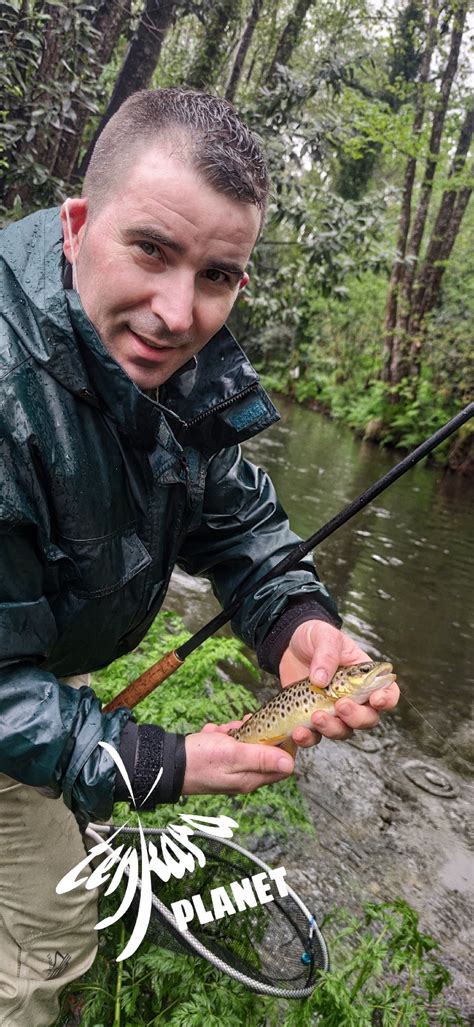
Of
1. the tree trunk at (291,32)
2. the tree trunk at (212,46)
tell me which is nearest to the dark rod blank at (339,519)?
the tree trunk at (212,46)

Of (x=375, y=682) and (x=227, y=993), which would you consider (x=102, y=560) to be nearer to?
(x=375, y=682)

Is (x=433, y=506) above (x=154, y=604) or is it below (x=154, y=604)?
below

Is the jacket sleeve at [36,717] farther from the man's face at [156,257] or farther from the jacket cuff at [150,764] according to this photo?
the man's face at [156,257]

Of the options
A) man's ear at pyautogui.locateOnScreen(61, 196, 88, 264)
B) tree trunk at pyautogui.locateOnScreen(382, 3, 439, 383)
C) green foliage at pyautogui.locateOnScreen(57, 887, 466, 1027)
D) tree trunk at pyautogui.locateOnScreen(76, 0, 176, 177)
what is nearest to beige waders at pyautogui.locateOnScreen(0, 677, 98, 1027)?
green foliage at pyautogui.locateOnScreen(57, 887, 466, 1027)

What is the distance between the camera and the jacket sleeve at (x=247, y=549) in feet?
9.23

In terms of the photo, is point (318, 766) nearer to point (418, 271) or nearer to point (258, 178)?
point (258, 178)

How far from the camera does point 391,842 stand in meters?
4.39

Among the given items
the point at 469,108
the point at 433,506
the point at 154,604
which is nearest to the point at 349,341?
the point at 469,108

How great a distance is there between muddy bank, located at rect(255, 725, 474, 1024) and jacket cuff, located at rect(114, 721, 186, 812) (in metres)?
A: 1.96

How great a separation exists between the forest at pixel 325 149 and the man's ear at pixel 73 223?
15.4ft

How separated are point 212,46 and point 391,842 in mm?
10788

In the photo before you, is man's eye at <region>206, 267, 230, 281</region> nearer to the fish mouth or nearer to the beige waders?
the fish mouth

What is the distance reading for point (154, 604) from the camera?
264cm

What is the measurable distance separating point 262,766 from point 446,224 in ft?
72.9
